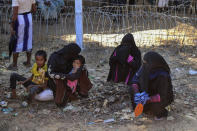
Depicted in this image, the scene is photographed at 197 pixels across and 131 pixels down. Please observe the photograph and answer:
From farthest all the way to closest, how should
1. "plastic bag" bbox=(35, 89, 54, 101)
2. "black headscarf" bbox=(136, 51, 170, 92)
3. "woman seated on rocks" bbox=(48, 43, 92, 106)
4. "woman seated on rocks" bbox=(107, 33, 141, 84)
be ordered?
"woman seated on rocks" bbox=(107, 33, 141, 84), "plastic bag" bbox=(35, 89, 54, 101), "woman seated on rocks" bbox=(48, 43, 92, 106), "black headscarf" bbox=(136, 51, 170, 92)

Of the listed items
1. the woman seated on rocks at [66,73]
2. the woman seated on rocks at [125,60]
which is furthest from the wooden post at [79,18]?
the woman seated on rocks at [66,73]

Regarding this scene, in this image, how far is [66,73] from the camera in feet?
12.3

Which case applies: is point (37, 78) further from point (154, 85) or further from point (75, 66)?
point (154, 85)

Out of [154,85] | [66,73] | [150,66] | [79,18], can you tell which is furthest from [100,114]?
[79,18]

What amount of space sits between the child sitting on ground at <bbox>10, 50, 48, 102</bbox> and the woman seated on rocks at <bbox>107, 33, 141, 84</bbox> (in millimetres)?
1167

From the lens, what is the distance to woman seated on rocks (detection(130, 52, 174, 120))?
3.28m

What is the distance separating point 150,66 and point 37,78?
1532mm

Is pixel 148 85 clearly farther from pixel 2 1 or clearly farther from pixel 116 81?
pixel 2 1

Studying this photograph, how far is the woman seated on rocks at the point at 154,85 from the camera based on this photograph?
328 centimetres

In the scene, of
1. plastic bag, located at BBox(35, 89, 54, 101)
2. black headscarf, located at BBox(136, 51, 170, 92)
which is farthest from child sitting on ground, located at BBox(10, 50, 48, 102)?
black headscarf, located at BBox(136, 51, 170, 92)

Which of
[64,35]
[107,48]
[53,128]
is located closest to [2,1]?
[64,35]

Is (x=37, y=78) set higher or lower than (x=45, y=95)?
higher

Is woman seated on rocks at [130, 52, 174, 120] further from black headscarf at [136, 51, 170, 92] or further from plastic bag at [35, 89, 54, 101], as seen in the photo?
plastic bag at [35, 89, 54, 101]

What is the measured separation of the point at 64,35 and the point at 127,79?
3439 millimetres
